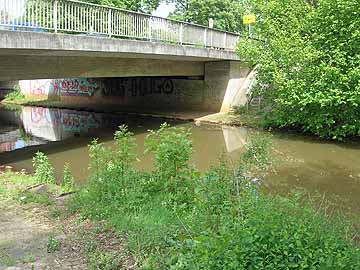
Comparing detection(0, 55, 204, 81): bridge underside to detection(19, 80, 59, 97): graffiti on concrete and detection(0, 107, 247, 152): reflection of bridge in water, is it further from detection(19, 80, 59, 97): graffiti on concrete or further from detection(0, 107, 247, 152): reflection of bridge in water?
detection(19, 80, 59, 97): graffiti on concrete

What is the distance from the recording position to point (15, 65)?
11891 millimetres

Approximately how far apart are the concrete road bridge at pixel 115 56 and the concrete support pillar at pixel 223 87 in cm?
6

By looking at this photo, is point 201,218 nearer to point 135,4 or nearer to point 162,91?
point 162,91

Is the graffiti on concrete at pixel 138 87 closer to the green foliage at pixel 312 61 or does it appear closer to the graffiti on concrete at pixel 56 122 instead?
the graffiti on concrete at pixel 56 122

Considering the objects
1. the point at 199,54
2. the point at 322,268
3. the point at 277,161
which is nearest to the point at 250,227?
the point at 322,268

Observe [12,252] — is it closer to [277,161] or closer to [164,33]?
[277,161]

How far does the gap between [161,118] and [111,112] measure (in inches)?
137

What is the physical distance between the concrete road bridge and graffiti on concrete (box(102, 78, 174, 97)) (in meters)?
0.06

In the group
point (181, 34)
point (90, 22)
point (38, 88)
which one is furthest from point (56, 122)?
point (90, 22)

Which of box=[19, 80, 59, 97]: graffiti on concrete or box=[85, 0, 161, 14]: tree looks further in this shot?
box=[85, 0, 161, 14]: tree

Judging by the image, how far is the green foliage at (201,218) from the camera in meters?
3.38

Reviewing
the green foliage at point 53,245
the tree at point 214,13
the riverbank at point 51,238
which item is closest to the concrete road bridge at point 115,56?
the riverbank at point 51,238

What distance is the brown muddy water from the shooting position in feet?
32.4

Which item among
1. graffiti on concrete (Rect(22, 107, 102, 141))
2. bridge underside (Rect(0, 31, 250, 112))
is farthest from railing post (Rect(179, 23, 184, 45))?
graffiti on concrete (Rect(22, 107, 102, 141))
